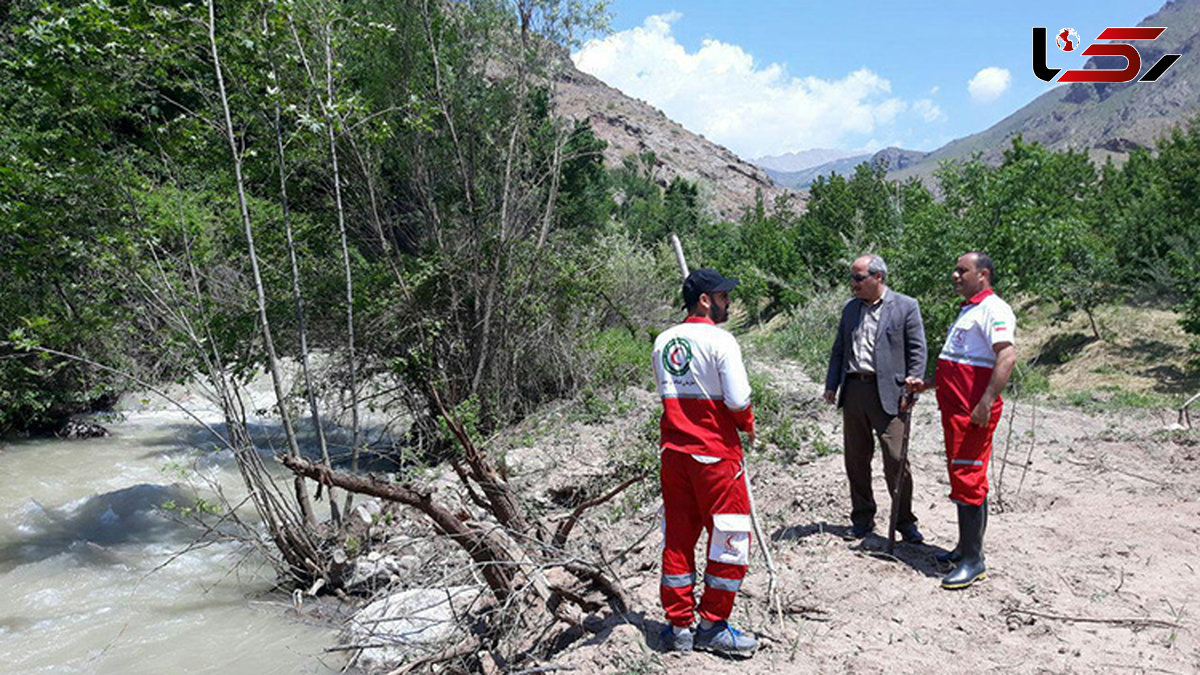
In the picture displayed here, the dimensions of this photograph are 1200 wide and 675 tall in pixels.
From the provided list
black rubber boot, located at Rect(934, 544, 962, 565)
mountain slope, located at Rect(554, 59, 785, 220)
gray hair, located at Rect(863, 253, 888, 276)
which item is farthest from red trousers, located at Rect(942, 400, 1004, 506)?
mountain slope, located at Rect(554, 59, 785, 220)

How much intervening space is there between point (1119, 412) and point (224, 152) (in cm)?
1059

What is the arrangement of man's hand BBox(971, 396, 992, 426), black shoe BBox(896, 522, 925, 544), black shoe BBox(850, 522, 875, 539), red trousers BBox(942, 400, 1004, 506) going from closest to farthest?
1. man's hand BBox(971, 396, 992, 426)
2. red trousers BBox(942, 400, 1004, 506)
3. black shoe BBox(896, 522, 925, 544)
4. black shoe BBox(850, 522, 875, 539)

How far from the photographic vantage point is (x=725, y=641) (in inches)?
144

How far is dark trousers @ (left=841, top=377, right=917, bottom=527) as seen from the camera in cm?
473

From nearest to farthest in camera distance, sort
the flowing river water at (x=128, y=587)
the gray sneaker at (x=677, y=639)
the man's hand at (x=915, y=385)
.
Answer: the gray sneaker at (x=677, y=639)
the man's hand at (x=915, y=385)
the flowing river water at (x=128, y=587)

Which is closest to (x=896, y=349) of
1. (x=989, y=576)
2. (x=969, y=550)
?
(x=969, y=550)

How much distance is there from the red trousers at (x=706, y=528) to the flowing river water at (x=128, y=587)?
2778 millimetres

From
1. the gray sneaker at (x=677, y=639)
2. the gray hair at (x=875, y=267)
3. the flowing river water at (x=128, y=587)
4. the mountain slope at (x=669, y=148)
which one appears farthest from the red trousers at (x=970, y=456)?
the mountain slope at (x=669, y=148)

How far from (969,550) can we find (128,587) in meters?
7.66

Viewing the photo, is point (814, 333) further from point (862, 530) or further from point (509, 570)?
point (509, 570)

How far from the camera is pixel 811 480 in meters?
6.79

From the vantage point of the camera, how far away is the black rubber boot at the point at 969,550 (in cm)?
430

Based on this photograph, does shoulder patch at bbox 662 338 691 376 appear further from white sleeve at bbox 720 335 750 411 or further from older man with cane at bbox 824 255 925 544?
older man with cane at bbox 824 255 925 544

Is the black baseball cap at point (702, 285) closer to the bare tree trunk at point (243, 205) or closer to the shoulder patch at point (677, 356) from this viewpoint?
the shoulder patch at point (677, 356)
